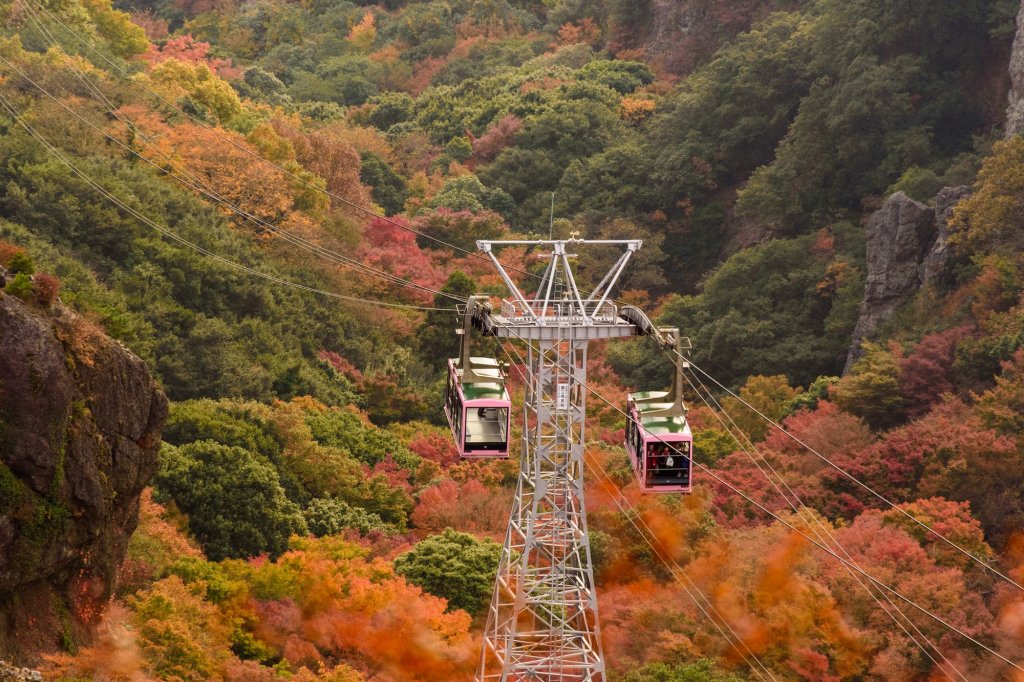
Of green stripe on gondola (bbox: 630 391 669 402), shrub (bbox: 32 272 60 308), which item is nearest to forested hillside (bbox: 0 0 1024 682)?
shrub (bbox: 32 272 60 308)

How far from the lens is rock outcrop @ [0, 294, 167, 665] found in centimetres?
2492

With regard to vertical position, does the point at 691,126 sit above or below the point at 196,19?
below

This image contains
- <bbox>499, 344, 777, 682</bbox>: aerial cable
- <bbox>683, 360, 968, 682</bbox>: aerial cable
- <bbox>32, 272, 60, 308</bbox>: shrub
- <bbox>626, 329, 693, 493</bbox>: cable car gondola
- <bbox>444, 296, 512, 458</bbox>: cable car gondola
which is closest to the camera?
<bbox>32, 272, 60, 308</bbox>: shrub

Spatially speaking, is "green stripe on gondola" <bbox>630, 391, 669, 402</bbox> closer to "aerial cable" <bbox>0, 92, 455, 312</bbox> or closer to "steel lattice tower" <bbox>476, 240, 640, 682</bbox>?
"steel lattice tower" <bbox>476, 240, 640, 682</bbox>

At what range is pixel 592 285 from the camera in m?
63.7

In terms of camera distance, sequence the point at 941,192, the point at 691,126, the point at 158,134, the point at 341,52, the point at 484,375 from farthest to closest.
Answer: the point at 341,52
the point at 691,126
the point at 158,134
the point at 941,192
the point at 484,375

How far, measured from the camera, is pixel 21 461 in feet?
82.5

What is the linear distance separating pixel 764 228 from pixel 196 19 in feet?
159

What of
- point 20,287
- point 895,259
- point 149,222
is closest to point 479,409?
point 20,287

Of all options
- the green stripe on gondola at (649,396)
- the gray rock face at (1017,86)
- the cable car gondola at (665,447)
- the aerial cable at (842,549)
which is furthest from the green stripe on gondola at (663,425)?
the gray rock face at (1017,86)

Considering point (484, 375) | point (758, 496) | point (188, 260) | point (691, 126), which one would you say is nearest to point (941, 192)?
point (758, 496)

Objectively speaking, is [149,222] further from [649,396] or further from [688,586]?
[649,396]

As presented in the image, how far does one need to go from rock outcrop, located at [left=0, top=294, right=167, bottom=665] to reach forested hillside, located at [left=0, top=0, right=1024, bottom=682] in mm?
456

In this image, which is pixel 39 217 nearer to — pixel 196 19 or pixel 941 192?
pixel 941 192
